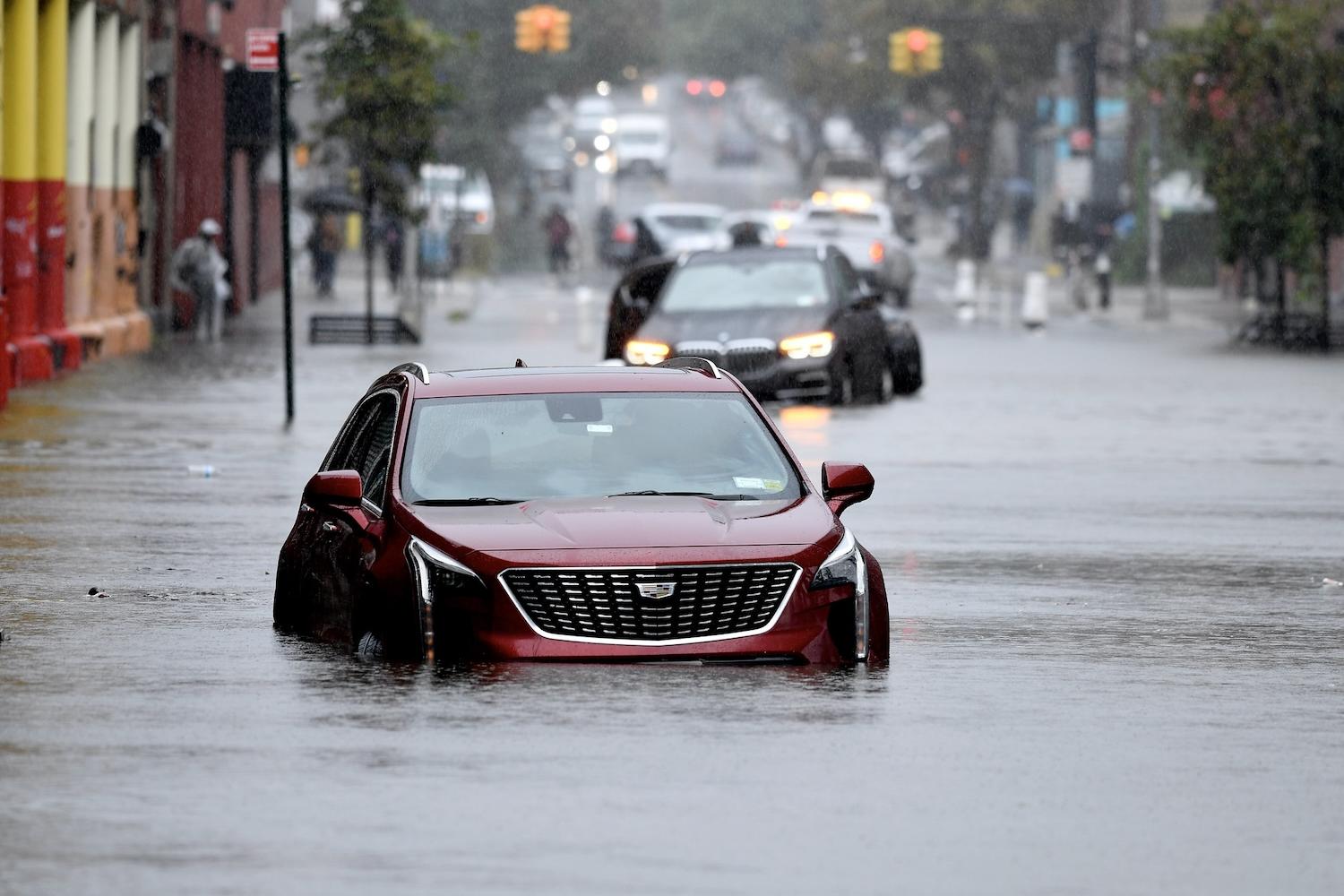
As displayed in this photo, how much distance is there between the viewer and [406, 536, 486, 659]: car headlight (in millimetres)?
10688

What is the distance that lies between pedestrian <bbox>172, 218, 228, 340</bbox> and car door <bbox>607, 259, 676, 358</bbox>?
Result: 9.10 m

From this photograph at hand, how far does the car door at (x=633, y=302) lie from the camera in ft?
99.4

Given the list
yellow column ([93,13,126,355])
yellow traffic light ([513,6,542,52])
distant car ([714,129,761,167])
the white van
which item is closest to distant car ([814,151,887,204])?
the white van

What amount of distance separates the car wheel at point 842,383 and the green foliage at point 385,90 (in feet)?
42.8

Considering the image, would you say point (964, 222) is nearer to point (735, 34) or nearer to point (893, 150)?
point (735, 34)

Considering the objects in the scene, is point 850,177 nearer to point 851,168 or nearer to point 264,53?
point 851,168

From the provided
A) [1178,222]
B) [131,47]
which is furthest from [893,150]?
[131,47]

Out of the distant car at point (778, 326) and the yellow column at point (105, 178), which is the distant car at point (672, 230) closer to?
the yellow column at point (105, 178)

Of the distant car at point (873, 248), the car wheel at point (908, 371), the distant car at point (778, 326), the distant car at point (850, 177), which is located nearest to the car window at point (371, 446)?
the distant car at point (778, 326)

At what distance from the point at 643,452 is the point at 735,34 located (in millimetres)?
125090

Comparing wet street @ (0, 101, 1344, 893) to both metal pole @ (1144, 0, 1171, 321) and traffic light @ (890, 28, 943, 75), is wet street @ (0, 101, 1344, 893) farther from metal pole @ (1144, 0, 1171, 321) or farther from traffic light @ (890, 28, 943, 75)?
traffic light @ (890, 28, 943, 75)

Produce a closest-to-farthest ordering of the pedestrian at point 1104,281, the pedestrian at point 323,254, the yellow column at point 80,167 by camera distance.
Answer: the yellow column at point 80,167 → the pedestrian at point 1104,281 → the pedestrian at point 323,254

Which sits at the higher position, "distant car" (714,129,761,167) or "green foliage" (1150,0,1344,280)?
"distant car" (714,129,761,167)

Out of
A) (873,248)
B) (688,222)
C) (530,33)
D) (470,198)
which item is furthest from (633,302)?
(470,198)
